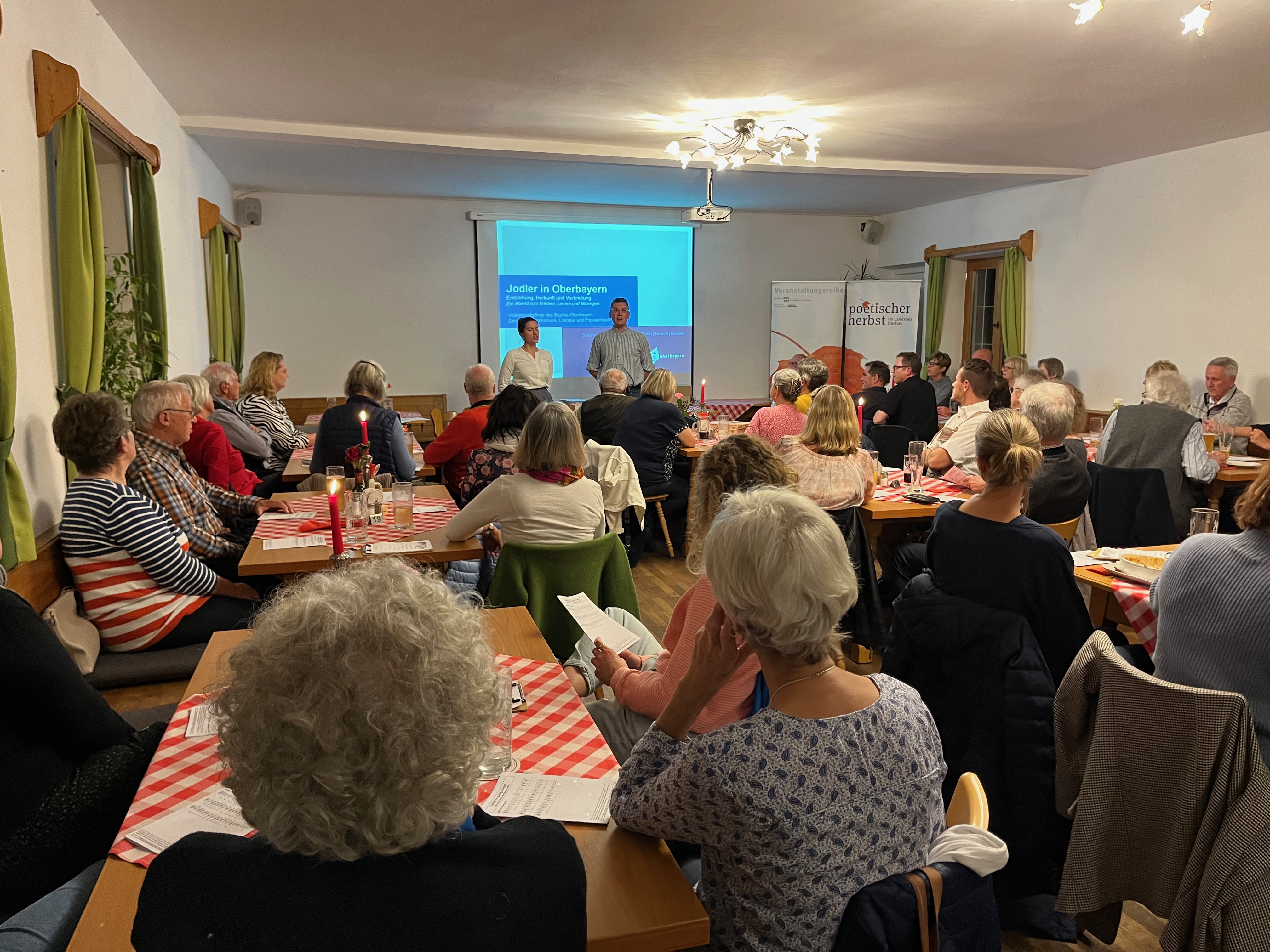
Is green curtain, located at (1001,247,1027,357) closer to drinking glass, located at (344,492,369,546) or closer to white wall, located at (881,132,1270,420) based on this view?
white wall, located at (881,132,1270,420)

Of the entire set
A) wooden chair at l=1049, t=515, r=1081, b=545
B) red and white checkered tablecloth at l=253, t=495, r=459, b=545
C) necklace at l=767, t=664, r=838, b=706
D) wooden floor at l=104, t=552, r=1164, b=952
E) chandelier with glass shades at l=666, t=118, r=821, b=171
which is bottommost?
wooden floor at l=104, t=552, r=1164, b=952

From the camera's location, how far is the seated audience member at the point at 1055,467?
3.48 m

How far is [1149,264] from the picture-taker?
7.31 metres

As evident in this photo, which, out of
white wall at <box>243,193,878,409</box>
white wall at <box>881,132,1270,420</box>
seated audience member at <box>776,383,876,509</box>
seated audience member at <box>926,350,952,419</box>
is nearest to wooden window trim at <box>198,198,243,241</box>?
white wall at <box>243,193,878,409</box>

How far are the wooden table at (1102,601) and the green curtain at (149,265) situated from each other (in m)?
4.20

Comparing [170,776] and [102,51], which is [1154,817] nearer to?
[170,776]

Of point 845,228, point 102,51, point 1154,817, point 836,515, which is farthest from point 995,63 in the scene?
point 845,228

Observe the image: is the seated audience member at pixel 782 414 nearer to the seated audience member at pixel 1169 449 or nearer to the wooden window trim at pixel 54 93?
the seated audience member at pixel 1169 449

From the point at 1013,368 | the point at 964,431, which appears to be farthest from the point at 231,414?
the point at 1013,368

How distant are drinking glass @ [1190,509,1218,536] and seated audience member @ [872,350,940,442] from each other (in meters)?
4.37

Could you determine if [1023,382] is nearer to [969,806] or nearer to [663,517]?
[663,517]

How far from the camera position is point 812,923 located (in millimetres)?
1188

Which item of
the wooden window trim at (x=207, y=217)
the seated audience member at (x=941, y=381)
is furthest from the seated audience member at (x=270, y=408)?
the seated audience member at (x=941, y=381)

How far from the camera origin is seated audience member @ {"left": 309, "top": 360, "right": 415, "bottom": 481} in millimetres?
4598
